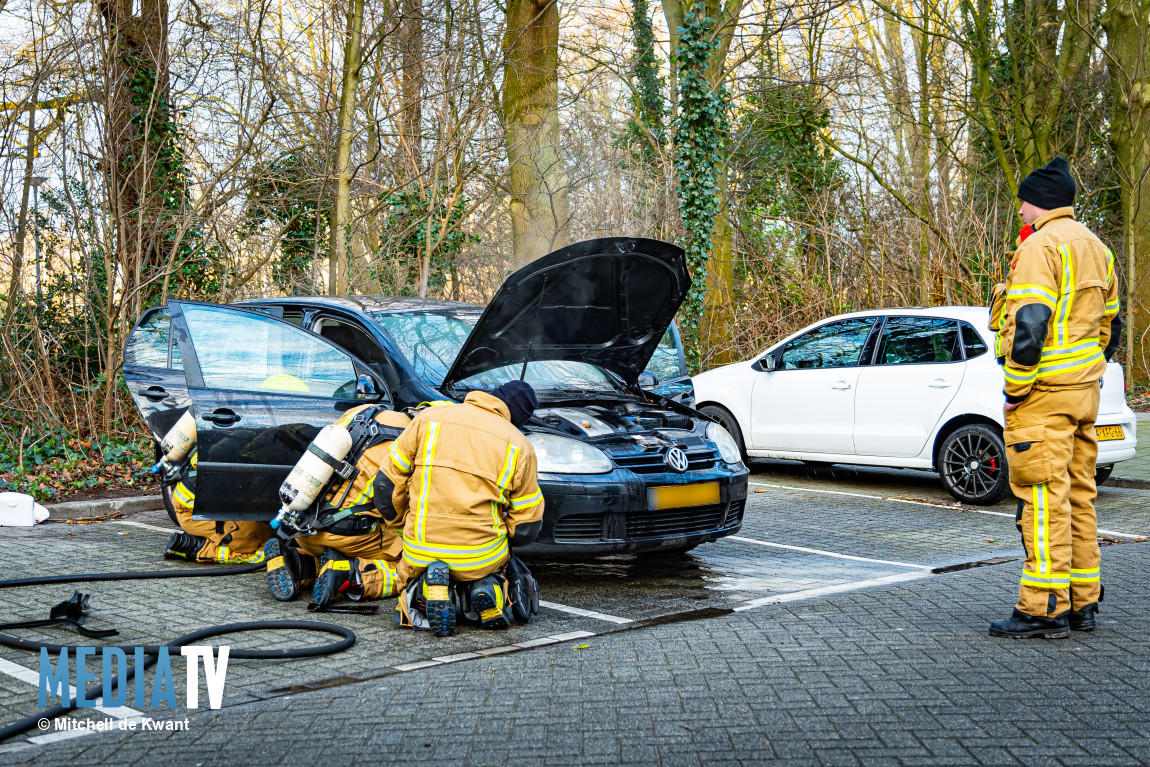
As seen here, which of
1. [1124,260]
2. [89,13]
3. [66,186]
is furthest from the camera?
[1124,260]

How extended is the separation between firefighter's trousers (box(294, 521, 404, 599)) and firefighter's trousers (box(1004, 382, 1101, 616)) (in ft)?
10.8

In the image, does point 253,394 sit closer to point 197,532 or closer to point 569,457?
point 197,532

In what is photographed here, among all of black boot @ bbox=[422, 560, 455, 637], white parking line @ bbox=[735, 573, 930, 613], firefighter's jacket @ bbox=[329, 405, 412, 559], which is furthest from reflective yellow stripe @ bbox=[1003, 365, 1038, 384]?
firefighter's jacket @ bbox=[329, 405, 412, 559]

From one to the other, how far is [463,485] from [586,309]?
7.18ft

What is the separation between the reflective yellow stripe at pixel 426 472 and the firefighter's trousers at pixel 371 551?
2.19 ft

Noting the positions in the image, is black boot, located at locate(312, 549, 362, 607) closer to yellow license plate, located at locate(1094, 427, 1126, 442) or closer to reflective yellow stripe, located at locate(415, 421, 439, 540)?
reflective yellow stripe, located at locate(415, 421, 439, 540)

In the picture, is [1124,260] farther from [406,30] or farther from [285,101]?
[285,101]

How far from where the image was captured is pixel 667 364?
9266mm

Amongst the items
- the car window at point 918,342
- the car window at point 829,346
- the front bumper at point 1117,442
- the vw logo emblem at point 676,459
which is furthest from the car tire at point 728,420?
the vw logo emblem at point 676,459

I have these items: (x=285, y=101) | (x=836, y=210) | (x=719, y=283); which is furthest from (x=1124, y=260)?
(x=285, y=101)

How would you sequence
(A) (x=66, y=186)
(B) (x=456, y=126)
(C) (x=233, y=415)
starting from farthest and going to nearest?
1. (B) (x=456, y=126)
2. (A) (x=66, y=186)
3. (C) (x=233, y=415)

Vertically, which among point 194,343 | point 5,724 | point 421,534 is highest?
point 194,343

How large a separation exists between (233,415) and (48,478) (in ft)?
16.0

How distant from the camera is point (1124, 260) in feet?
69.2
